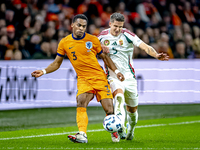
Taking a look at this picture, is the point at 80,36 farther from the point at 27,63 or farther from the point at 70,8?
the point at 70,8

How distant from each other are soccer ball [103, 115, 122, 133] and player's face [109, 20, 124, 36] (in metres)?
1.64

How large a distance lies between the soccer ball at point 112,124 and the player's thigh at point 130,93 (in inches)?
37.6

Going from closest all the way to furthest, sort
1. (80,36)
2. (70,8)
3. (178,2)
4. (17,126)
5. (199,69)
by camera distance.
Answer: (80,36), (17,126), (199,69), (70,8), (178,2)

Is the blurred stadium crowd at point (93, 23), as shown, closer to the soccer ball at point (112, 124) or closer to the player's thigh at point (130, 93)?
the player's thigh at point (130, 93)

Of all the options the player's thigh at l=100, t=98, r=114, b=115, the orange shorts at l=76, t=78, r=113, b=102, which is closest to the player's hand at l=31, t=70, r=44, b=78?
the orange shorts at l=76, t=78, r=113, b=102

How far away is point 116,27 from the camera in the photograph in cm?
736

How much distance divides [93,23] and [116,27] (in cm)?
834

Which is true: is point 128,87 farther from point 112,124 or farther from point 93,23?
point 93,23

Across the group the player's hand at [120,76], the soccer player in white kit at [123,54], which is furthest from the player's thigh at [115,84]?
the player's hand at [120,76]

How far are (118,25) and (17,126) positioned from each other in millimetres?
4041

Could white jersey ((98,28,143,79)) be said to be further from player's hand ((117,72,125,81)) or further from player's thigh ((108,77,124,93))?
player's hand ((117,72,125,81))

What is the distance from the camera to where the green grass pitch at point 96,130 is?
22.0 feet

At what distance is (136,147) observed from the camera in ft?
21.1

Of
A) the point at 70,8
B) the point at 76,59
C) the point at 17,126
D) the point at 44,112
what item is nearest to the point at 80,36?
the point at 76,59
